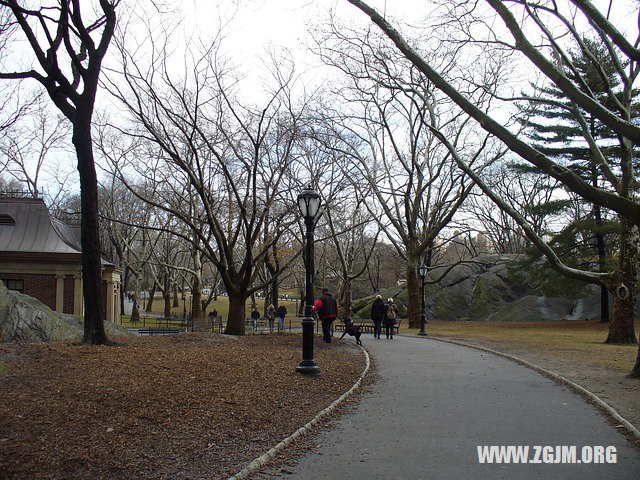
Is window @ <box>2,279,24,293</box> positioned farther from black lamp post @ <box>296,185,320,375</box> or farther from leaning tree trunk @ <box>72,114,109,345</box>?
black lamp post @ <box>296,185,320,375</box>

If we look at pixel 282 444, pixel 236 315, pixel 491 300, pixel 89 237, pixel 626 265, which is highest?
pixel 89 237

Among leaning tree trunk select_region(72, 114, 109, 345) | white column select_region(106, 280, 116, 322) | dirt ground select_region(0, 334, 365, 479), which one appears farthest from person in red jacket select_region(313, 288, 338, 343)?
white column select_region(106, 280, 116, 322)

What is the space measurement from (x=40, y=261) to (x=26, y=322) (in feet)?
65.2

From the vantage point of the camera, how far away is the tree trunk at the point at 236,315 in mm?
21219

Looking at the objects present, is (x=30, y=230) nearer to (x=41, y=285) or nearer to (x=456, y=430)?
(x=41, y=285)

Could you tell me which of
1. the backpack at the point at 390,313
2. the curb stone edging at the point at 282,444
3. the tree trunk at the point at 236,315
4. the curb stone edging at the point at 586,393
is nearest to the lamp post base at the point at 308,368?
the curb stone edging at the point at 282,444

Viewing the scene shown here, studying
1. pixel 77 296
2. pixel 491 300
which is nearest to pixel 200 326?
pixel 77 296

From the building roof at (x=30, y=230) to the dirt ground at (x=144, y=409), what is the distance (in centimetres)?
2335

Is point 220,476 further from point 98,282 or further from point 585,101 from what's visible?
point 98,282

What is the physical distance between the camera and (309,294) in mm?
11484

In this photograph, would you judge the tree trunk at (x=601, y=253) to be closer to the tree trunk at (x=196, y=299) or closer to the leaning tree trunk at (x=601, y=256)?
the leaning tree trunk at (x=601, y=256)

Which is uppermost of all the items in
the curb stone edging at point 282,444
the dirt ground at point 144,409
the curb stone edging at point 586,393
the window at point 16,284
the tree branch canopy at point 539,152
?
the tree branch canopy at point 539,152

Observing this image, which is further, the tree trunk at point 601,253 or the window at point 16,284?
the window at point 16,284

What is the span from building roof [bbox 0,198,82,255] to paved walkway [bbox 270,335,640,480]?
27.6 metres
